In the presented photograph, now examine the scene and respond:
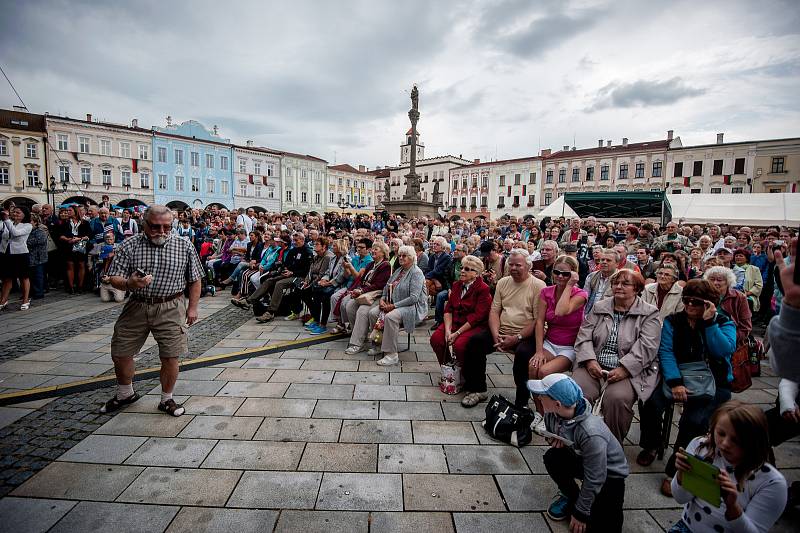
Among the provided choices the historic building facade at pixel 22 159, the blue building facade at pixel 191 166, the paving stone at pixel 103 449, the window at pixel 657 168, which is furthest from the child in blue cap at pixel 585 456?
the window at pixel 657 168

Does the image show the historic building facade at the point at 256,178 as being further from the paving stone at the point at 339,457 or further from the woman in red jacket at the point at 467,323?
the paving stone at the point at 339,457

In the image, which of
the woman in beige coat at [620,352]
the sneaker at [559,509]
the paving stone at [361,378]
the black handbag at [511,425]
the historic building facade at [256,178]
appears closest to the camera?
the sneaker at [559,509]

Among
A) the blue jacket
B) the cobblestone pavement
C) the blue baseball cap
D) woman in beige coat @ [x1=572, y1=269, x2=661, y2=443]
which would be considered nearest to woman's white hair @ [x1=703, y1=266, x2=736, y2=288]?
the blue jacket

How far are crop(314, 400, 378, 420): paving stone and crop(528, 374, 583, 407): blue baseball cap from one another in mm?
2085

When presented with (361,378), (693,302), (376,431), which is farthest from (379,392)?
(693,302)

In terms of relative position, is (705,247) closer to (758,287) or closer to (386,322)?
(758,287)

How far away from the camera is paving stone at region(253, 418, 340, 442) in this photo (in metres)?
3.63

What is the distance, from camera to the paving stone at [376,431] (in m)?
3.63

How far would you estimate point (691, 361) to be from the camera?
339cm

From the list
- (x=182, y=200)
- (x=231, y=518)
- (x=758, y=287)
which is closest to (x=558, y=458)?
(x=231, y=518)

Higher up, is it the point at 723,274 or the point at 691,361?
the point at 723,274

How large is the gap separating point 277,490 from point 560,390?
222cm

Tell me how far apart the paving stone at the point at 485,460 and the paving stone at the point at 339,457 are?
2.29ft

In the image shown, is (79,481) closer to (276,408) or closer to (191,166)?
(276,408)
